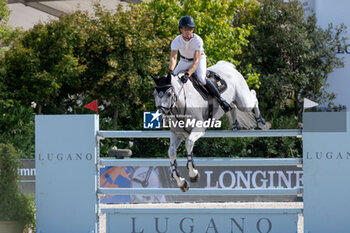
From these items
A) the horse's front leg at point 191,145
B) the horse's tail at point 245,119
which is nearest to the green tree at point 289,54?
the horse's tail at point 245,119

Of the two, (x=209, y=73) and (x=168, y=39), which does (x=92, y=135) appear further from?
(x=168, y=39)

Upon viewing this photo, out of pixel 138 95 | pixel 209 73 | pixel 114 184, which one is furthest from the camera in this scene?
pixel 138 95

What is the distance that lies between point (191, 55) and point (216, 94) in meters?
0.48

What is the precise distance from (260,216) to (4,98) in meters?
11.8

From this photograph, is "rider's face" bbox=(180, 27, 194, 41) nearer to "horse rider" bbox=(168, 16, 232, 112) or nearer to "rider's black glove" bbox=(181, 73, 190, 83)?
"horse rider" bbox=(168, 16, 232, 112)

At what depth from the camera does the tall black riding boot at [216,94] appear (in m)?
6.12

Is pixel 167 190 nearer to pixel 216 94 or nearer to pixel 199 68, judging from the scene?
pixel 216 94

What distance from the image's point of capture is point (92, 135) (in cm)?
649

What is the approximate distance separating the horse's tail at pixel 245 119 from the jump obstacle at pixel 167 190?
0.30 m

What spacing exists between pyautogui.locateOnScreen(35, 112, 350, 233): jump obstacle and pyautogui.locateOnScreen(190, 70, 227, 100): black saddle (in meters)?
0.42

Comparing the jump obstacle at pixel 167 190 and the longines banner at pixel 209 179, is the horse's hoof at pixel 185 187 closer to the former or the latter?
the jump obstacle at pixel 167 190

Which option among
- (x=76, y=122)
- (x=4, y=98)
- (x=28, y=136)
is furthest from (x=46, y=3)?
(x=76, y=122)

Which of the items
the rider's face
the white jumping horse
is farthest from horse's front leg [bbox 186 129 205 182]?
the rider's face

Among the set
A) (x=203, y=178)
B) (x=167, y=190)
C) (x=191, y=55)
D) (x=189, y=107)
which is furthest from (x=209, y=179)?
(x=189, y=107)
